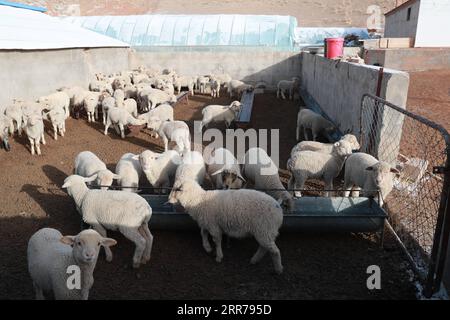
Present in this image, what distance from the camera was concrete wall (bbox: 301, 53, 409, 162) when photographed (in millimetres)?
6746

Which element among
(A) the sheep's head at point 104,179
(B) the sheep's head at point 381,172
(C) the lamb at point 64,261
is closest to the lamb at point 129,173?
(A) the sheep's head at point 104,179

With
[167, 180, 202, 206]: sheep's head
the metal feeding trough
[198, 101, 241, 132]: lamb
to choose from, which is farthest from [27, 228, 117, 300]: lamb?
A: [198, 101, 241, 132]: lamb

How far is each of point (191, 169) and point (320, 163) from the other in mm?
2401

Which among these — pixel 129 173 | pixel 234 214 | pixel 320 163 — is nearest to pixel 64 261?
pixel 234 214

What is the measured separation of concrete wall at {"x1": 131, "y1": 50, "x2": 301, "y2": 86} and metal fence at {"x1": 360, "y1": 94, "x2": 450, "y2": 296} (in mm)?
14604

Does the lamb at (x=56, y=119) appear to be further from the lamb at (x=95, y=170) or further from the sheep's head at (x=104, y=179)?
the sheep's head at (x=104, y=179)

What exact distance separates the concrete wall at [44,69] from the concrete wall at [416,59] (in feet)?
57.1

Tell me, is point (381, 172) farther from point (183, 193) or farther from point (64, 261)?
point (64, 261)

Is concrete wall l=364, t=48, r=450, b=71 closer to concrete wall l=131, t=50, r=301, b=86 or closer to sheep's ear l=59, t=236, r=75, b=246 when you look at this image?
concrete wall l=131, t=50, r=301, b=86

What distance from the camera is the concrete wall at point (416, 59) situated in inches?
892

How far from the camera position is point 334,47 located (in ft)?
40.1

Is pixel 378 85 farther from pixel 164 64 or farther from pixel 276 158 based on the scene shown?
pixel 164 64
